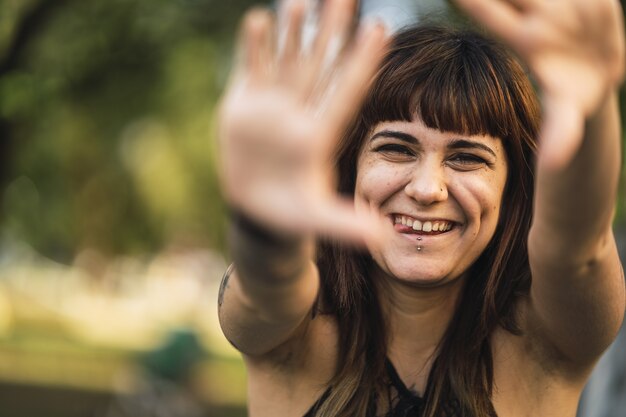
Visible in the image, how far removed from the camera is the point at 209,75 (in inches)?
485

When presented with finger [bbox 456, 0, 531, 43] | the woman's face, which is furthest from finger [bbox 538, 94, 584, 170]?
the woman's face

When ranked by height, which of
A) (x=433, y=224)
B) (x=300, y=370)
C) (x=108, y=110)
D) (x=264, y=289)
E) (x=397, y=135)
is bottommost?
(x=300, y=370)

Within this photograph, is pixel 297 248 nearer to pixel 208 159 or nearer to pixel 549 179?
pixel 549 179

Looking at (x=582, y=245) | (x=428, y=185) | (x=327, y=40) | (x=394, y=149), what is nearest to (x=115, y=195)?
(x=394, y=149)

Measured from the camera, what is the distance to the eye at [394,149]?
228cm

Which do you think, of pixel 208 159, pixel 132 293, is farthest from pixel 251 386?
pixel 132 293

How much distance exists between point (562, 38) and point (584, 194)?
12.2 inches

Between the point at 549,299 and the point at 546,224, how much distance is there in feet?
0.76

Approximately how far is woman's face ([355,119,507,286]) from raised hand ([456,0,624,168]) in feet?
1.74

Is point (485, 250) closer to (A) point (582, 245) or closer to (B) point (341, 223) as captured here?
(A) point (582, 245)

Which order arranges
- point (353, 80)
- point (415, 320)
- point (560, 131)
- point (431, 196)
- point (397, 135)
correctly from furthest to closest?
1. point (415, 320)
2. point (397, 135)
3. point (431, 196)
4. point (353, 80)
5. point (560, 131)

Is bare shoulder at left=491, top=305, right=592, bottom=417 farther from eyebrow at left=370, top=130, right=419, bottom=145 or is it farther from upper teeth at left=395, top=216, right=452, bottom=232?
eyebrow at left=370, top=130, right=419, bottom=145

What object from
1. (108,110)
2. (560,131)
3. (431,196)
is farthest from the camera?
(108,110)

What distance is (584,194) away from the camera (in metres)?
1.86
